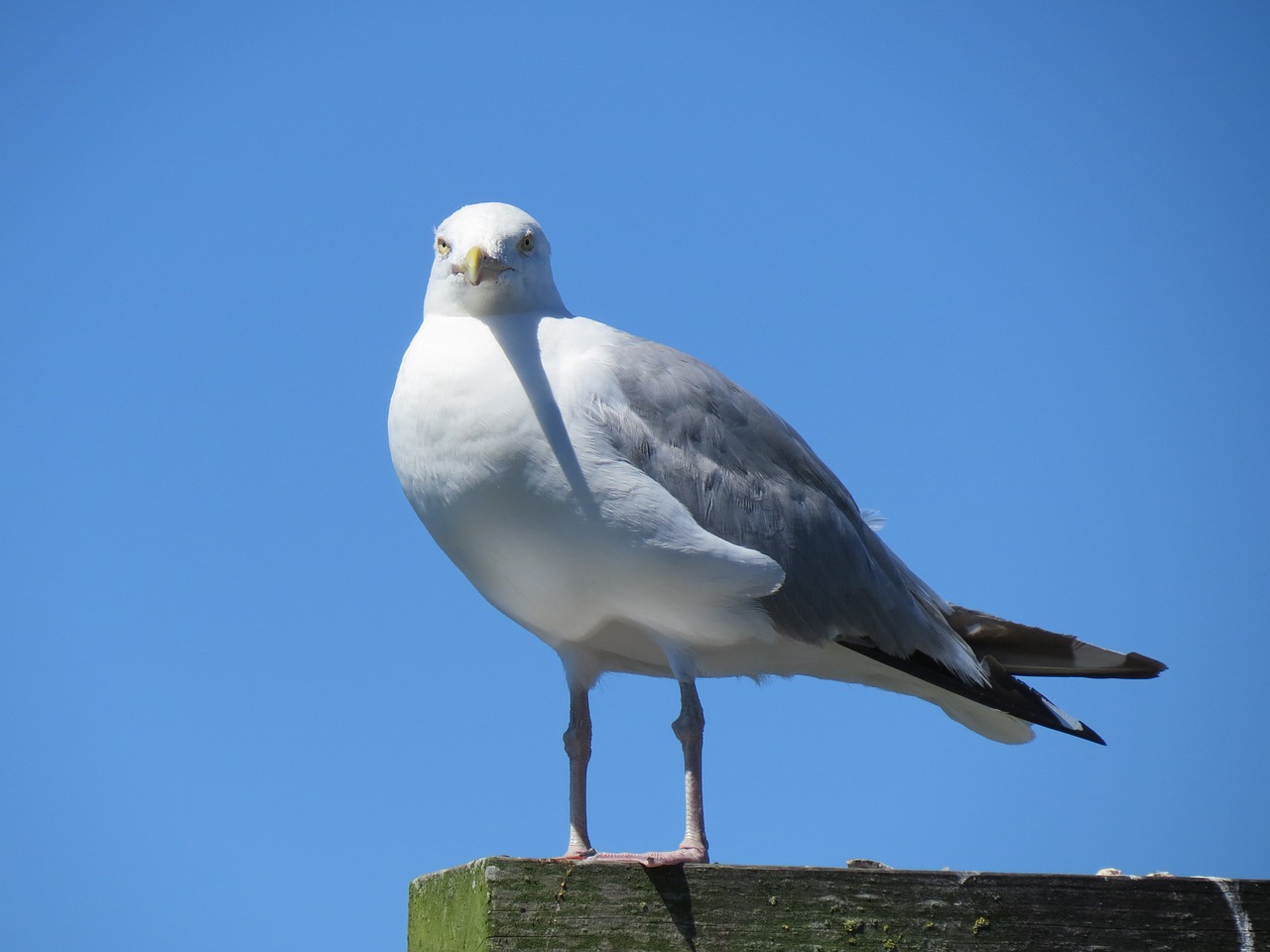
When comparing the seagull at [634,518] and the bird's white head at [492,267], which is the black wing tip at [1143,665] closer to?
the seagull at [634,518]

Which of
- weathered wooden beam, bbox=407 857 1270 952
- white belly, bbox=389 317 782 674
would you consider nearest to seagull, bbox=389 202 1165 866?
white belly, bbox=389 317 782 674

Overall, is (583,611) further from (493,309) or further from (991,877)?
(991,877)

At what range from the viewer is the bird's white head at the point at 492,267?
566 cm

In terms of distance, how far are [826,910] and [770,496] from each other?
1790mm

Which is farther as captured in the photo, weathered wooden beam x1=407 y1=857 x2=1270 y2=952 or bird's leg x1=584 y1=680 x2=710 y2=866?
bird's leg x1=584 y1=680 x2=710 y2=866

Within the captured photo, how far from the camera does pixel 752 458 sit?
5.67 metres

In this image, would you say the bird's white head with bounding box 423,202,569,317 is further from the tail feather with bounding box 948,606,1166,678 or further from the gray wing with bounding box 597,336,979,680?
the tail feather with bounding box 948,606,1166,678

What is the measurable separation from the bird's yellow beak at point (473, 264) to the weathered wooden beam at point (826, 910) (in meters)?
2.24

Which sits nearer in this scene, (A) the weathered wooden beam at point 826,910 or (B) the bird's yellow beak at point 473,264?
(A) the weathered wooden beam at point 826,910

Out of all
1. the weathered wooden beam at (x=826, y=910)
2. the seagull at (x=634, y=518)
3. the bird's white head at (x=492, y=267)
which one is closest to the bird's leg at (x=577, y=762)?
the seagull at (x=634, y=518)

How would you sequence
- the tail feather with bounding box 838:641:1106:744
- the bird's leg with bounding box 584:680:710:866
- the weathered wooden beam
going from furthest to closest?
the tail feather with bounding box 838:641:1106:744 → the bird's leg with bounding box 584:680:710:866 → the weathered wooden beam

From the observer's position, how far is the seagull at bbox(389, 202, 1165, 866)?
5.16m

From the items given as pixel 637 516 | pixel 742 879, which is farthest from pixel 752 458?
pixel 742 879

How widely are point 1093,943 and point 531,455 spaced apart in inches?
96.3
